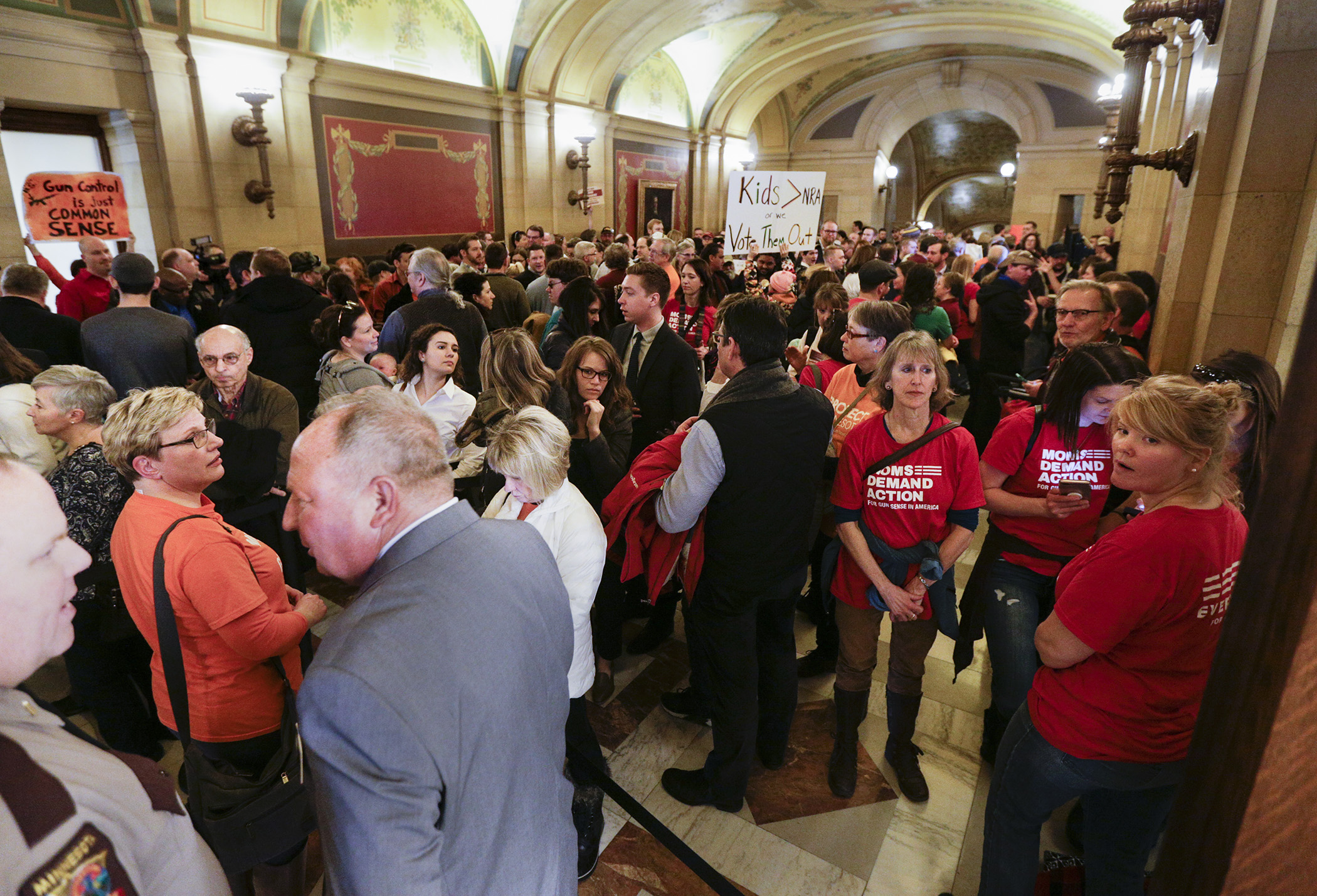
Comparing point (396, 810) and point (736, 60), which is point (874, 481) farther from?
point (736, 60)

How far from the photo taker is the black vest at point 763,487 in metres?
2.11

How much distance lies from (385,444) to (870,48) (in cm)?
1867

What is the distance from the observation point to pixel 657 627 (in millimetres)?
3482

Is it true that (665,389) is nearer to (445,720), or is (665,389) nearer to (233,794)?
(233,794)

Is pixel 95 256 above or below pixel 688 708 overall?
above

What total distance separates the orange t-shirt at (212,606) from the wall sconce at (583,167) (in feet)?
41.3

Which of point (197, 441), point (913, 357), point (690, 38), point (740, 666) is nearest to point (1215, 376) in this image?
point (913, 357)

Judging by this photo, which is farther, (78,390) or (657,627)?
(657,627)

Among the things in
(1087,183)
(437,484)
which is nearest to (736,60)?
(1087,183)

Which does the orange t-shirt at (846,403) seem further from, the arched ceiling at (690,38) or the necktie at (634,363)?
the arched ceiling at (690,38)

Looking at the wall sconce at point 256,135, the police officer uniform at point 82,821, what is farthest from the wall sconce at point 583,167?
the police officer uniform at point 82,821

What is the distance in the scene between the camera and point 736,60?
16.4 meters

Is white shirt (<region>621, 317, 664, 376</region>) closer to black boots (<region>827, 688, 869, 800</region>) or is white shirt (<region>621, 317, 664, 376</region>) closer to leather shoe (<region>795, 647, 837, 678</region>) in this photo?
leather shoe (<region>795, 647, 837, 678</region>)

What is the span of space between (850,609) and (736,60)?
17221mm
